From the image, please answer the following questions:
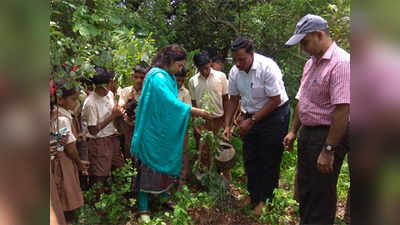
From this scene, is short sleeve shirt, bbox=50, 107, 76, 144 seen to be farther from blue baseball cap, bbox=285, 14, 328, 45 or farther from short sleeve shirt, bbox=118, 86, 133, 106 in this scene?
blue baseball cap, bbox=285, 14, 328, 45

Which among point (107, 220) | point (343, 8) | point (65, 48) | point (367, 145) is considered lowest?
point (107, 220)

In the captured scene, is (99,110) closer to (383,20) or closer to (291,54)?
(291,54)

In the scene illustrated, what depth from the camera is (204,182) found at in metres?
2.91

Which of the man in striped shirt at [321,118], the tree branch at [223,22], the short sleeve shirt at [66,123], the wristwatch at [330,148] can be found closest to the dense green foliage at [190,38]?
the tree branch at [223,22]

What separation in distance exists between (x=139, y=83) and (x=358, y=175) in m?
2.51

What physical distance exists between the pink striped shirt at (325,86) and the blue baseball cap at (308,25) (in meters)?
0.15

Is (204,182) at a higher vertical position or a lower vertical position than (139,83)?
lower

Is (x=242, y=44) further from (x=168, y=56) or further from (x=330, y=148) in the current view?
(x=330, y=148)

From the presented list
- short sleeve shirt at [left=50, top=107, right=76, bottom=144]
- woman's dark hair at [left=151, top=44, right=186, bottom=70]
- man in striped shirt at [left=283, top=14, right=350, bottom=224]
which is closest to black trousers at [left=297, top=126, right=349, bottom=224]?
man in striped shirt at [left=283, top=14, right=350, bottom=224]

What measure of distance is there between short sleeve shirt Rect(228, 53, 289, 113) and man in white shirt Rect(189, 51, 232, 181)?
13 cm

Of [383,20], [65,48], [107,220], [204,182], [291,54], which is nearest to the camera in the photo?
[383,20]

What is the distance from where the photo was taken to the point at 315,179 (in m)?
2.10

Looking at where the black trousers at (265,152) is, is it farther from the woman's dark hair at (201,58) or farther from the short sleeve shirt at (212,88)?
the woman's dark hair at (201,58)

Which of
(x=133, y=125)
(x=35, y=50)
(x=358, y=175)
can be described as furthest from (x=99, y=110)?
(x=358, y=175)
